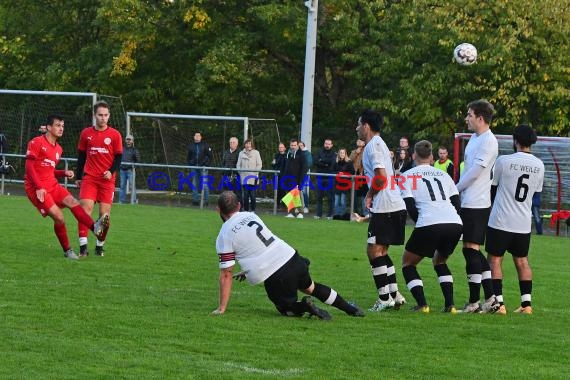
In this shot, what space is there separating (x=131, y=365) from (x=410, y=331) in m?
2.66

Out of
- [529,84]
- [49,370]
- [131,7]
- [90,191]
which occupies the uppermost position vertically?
[131,7]

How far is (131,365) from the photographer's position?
727 centimetres

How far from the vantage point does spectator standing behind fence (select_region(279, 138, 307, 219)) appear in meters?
25.1

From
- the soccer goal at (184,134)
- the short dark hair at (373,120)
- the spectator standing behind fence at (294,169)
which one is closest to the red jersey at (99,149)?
the short dark hair at (373,120)

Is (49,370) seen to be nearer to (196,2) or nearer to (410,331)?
(410,331)

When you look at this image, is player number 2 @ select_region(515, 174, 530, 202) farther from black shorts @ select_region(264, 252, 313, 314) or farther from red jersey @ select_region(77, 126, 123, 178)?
red jersey @ select_region(77, 126, 123, 178)

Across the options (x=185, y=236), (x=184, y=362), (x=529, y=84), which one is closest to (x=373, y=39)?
(x=529, y=84)

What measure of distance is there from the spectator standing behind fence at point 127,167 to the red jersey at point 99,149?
43.6 feet

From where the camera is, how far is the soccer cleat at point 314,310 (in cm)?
934

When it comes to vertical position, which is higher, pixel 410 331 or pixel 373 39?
pixel 373 39

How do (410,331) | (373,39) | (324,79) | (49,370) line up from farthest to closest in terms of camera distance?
(324,79), (373,39), (410,331), (49,370)

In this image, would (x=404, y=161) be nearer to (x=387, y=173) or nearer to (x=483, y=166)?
(x=483, y=166)

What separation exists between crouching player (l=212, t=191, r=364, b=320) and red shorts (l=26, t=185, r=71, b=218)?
16.0 feet

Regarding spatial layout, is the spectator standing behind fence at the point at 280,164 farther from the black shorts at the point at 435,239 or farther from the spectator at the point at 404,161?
the black shorts at the point at 435,239
